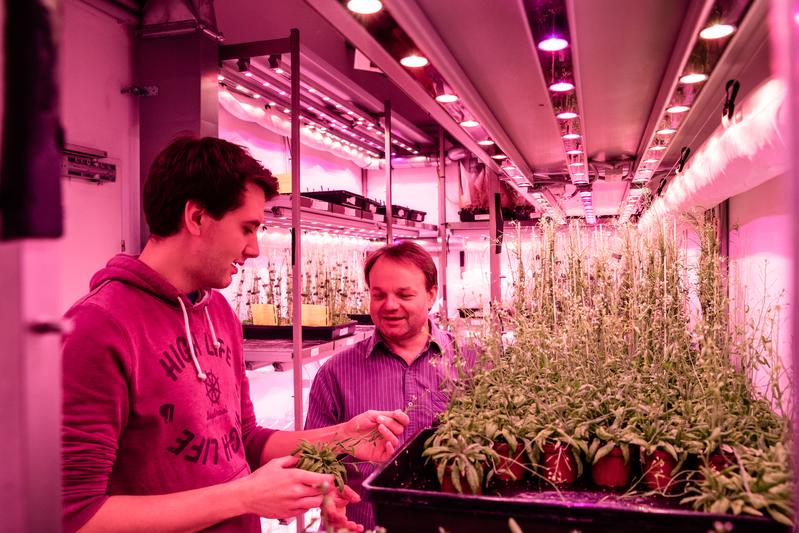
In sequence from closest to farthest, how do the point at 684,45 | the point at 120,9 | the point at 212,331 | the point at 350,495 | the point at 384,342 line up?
1. the point at 350,495
2. the point at 212,331
3. the point at 684,45
4. the point at 384,342
5. the point at 120,9

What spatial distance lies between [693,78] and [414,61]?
925 mm

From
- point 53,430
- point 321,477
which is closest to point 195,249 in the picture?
point 321,477

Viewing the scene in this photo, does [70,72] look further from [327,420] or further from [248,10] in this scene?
[327,420]

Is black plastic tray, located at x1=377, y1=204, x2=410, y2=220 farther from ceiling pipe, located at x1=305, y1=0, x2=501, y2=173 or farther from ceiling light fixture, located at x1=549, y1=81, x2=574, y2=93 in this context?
ceiling light fixture, located at x1=549, y1=81, x2=574, y2=93

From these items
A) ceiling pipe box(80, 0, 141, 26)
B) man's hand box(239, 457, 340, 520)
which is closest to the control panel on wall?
ceiling pipe box(80, 0, 141, 26)

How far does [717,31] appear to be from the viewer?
1.47m

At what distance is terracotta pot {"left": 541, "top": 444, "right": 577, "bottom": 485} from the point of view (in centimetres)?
124

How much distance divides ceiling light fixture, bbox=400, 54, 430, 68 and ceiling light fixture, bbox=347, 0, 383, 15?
32 centimetres

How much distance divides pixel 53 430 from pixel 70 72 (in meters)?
2.97

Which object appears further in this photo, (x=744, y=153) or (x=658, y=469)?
(x=744, y=153)

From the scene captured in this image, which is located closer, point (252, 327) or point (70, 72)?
point (70, 72)

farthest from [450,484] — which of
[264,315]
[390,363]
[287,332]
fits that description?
[264,315]

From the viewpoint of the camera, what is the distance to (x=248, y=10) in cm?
414

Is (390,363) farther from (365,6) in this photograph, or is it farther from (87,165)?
(87,165)
